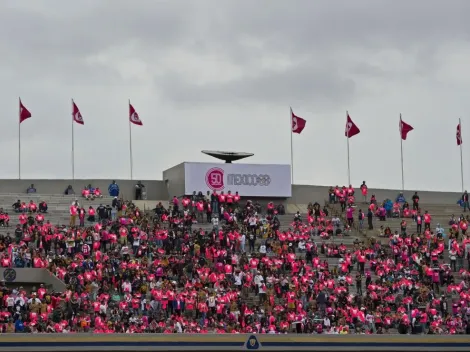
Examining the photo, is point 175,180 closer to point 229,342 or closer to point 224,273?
point 224,273

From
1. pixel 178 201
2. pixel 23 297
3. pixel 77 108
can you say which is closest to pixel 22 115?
pixel 77 108

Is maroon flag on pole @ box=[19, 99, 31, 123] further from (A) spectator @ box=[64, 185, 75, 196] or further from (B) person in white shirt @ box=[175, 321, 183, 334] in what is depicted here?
(B) person in white shirt @ box=[175, 321, 183, 334]

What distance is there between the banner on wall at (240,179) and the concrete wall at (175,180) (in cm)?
50

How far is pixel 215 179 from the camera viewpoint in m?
77.5

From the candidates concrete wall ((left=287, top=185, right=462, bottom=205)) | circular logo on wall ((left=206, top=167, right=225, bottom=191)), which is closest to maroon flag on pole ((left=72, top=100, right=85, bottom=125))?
circular logo on wall ((left=206, top=167, right=225, bottom=191))

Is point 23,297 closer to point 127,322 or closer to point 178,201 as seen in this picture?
point 127,322

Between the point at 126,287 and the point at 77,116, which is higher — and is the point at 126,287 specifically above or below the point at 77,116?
below

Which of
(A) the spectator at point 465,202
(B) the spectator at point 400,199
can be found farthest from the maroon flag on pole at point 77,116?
(A) the spectator at point 465,202

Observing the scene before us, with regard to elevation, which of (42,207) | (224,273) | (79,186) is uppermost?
(79,186)

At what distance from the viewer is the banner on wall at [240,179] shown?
253 feet

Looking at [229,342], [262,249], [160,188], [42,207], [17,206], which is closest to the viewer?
[229,342]

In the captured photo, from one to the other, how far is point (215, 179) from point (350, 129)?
31.9 ft

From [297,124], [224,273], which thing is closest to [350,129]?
[297,124]

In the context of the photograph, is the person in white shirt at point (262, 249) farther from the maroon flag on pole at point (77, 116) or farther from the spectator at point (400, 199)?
the maroon flag on pole at point (77, 116)
